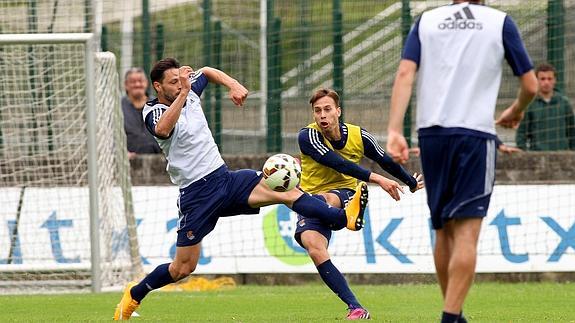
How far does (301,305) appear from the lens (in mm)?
12172

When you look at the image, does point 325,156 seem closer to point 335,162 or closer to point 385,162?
point 335,162

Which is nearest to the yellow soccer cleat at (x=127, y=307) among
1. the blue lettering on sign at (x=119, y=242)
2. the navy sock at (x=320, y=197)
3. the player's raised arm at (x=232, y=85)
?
the navy sock at (x=320, y=197)

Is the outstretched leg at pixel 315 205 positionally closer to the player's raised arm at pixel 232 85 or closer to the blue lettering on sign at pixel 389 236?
the player's raised arm at pixel 232 85

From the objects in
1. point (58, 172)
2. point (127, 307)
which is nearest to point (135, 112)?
point (58, 172)

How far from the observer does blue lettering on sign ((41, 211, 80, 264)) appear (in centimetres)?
1534

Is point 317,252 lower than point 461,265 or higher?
lower

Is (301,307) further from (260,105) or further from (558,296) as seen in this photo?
(260,105)

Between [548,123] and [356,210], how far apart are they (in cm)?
724

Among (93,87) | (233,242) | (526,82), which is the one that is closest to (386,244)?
(233,242)

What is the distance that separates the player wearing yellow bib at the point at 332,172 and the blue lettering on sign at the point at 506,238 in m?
4.71

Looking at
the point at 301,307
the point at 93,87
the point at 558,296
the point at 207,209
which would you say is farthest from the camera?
the point at 93,87

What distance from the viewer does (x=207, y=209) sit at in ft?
33.4

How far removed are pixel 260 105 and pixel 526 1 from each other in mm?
3831

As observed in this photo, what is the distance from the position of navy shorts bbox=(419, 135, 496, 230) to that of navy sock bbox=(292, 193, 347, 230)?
2946mm
